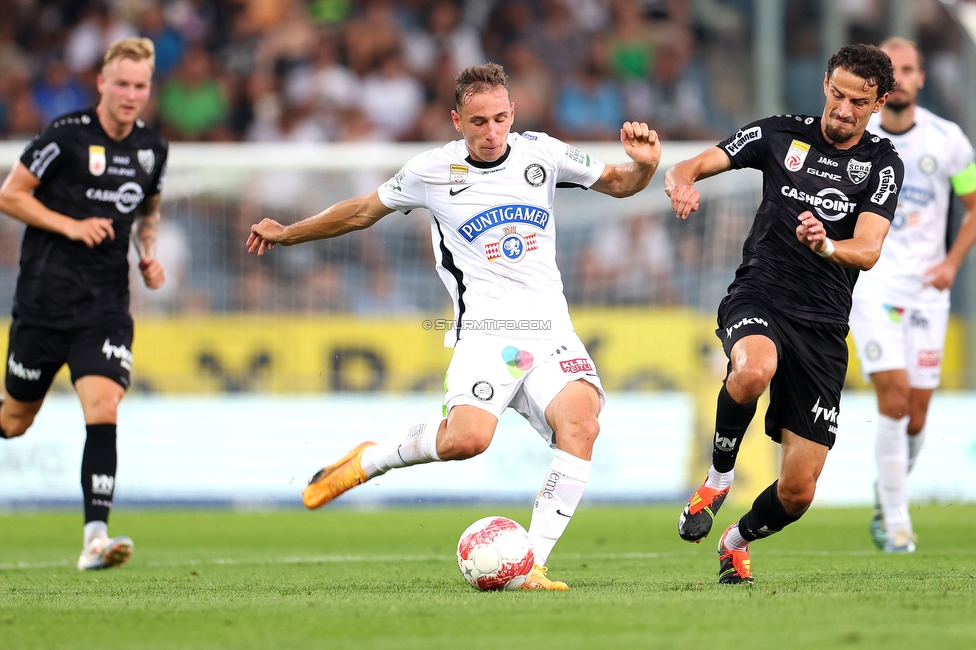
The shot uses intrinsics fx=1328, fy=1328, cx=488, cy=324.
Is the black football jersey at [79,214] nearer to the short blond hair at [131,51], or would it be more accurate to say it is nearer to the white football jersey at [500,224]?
the short blond hair at [131,51]

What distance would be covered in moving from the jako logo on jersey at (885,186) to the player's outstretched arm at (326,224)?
92.5 inches

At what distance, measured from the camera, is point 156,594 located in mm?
5988

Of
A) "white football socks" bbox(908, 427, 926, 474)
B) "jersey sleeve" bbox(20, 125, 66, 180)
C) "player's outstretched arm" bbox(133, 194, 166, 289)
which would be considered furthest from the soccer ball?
"white football socks" bbox(908, 427, 926, 474)

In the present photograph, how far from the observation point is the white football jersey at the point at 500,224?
21.0 feet

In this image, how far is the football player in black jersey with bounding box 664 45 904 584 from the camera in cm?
616

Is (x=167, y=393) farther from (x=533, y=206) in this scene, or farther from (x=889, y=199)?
(x=889, y=199)

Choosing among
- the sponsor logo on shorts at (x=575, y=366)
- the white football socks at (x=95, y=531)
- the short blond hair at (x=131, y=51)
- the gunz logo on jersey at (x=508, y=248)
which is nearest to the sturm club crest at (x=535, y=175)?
the gunz logo on jersey at (x=508, y=248)

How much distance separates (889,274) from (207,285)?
745cm

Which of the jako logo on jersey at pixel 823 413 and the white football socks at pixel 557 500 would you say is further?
the jako logo on jersey at pixel 823 413

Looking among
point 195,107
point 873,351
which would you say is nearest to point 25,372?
point 873,351

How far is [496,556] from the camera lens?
570 centimetres

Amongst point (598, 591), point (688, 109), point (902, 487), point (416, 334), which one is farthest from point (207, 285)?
point (598, 591)

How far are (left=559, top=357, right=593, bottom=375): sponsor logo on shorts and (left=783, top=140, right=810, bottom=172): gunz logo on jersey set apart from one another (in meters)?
1.36

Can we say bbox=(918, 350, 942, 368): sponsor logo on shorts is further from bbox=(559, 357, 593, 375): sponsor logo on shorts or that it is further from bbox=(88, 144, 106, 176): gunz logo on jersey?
bbox=(88, 144, 106, 176): gunz logo on jersey
